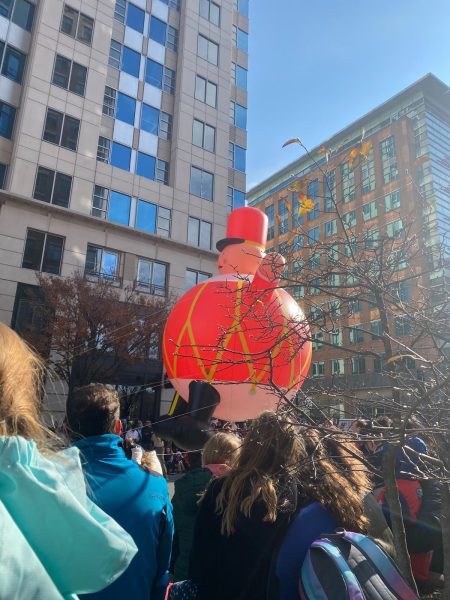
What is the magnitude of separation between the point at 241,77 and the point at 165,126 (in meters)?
7.69

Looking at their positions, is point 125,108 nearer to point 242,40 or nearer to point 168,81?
point 168,81

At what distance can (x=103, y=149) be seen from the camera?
73.5 feet

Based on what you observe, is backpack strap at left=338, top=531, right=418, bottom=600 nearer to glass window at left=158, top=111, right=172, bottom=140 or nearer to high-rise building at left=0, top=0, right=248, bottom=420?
high-rise building at left=0, top=0, right=248, bottom=420

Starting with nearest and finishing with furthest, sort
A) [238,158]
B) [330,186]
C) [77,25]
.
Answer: [330,186] → [77,25] → [238,158]

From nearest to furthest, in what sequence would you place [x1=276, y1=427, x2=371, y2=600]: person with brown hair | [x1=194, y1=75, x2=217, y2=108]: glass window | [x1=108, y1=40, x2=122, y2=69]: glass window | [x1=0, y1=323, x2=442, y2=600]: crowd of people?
[x1=0, y1=323, x2=442, y2=600]: crowd of people
[x1=276, y1=427, x2=371, y2=600]: person with brown hair
[x1=108, y1=40, x2=122, y2=69]: glass window
[x1=194, y1=75, x2=217, y2=108]: glass window

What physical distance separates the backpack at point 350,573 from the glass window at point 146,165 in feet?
76.4

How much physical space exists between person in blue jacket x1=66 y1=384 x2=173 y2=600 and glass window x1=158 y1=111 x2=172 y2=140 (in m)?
24.5

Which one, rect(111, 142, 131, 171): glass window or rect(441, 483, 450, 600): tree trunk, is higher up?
rect(111, 142, 131, 171): glass window

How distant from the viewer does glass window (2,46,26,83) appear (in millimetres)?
20141

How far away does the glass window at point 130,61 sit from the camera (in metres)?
24.1

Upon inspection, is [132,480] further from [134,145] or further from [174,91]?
[174,91]

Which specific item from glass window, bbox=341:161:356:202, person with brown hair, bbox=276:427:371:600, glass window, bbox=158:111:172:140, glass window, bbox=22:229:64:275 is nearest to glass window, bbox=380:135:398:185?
glass window, bbox=341:161:356:202

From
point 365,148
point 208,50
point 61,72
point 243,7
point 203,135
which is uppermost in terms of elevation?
point 243,7

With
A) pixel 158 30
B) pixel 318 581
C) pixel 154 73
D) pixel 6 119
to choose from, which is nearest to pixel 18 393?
pixel 318 581
